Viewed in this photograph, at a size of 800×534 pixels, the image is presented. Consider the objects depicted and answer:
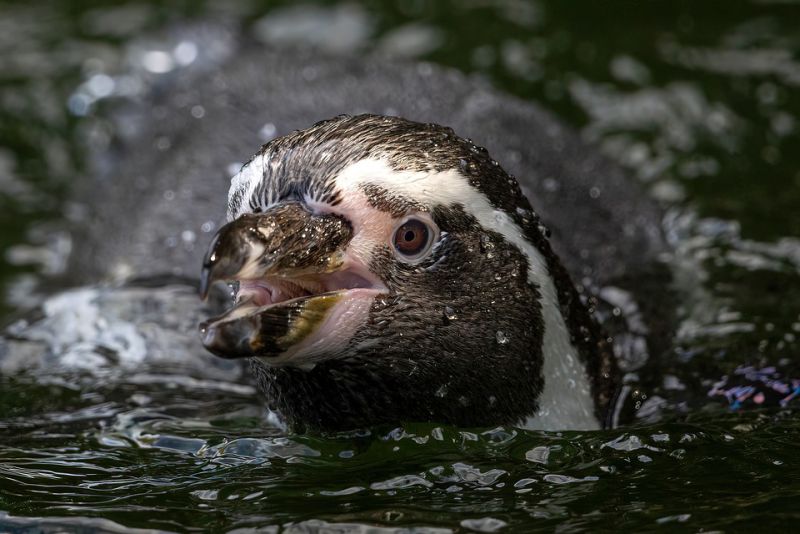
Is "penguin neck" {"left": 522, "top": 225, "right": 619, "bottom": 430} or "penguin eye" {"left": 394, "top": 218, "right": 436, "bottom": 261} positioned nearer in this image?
"penguin eye" {"left": 394, "top": 218, "right": 436, "bottom": 261}

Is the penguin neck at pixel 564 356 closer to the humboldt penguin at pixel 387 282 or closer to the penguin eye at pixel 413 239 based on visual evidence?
the humboldt penguin at pixel 387 282

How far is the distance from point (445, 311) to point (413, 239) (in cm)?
17

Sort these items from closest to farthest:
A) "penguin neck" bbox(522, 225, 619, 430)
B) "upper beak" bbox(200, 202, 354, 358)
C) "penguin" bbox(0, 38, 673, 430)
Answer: "upper beak" bbox(200, 202, 354, 358) → "penguin" bbox(0, 38, 673, 430) → "penguin neck" bbox(522, 225, 619, 430)

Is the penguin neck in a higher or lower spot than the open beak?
lower

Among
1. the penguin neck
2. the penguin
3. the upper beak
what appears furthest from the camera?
the penguin neck

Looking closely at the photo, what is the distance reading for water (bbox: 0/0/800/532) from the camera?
257 centimetres

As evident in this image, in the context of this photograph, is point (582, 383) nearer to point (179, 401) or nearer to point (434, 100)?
point (179, 401)

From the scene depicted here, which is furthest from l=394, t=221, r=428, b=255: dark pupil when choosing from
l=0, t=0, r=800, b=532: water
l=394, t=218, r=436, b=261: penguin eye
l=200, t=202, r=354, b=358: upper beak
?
l=0, t=0, r=800, b=532: water

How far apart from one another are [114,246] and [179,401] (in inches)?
44.0

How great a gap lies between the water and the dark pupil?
43 centimetres

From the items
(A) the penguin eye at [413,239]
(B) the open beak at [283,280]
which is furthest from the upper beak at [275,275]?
(A) the penguin eye at [413,239]

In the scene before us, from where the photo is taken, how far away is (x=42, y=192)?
5.44m

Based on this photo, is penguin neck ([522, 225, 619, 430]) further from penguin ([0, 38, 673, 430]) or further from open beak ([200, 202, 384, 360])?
open beak ([200, 202, 384, 360])

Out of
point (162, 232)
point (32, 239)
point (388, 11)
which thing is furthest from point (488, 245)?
point (388, 11)
